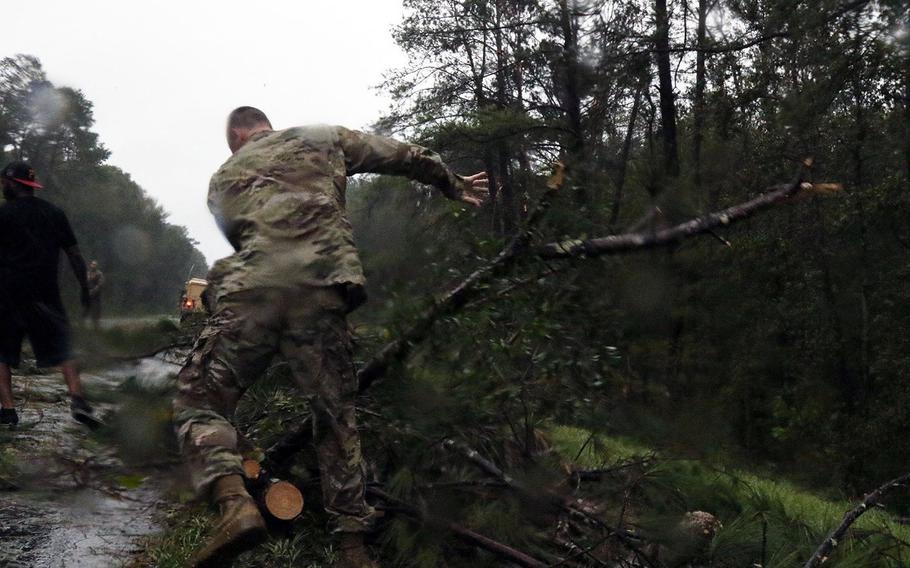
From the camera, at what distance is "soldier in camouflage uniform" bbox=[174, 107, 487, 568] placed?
315 cm

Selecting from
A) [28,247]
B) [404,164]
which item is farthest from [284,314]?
[28,247]

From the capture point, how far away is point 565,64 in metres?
6.20

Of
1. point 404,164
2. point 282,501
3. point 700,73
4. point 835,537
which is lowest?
point 835,537

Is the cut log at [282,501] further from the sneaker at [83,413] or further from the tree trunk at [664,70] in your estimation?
the tree trunk at [664,70]

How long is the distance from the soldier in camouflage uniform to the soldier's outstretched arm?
131 mm

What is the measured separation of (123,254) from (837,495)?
17.7 feet

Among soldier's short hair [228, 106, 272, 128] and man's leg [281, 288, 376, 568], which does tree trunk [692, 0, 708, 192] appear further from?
man's leg [281, 288, 376, 568]

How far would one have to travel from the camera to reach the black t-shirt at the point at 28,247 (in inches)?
220

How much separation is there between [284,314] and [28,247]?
127 inches

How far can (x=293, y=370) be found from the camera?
326 centimetres

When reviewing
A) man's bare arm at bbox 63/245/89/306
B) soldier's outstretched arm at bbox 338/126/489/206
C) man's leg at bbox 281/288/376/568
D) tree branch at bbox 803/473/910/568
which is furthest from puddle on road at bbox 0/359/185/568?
tree branch at bbox 803/473/910/568

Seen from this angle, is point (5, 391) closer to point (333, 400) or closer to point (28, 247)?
point (28, 247)

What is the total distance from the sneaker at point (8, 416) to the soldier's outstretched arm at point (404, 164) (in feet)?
10.4

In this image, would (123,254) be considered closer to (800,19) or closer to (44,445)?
(44,445)
